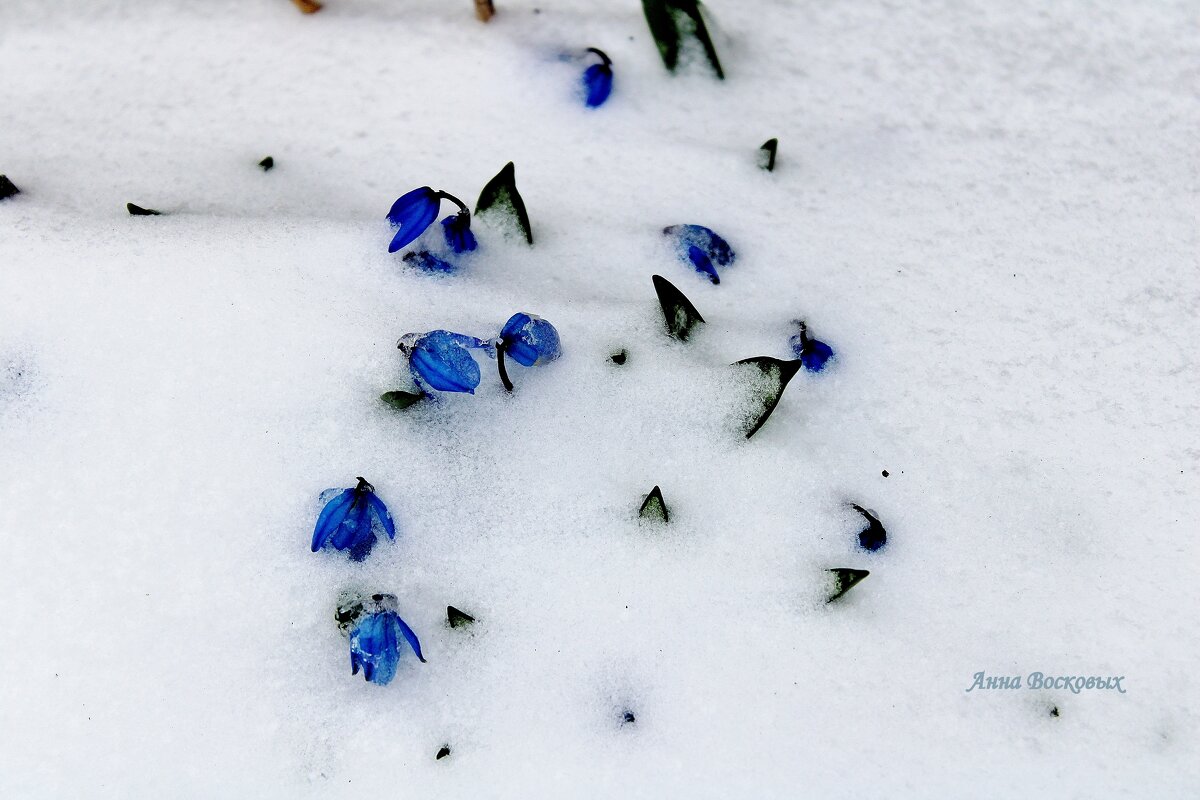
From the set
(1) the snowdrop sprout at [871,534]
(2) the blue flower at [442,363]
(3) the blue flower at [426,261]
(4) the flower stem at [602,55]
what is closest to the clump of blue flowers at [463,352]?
(2) the blue flower at [442,363]

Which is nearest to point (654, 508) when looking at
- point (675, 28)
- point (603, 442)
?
point (603, 442)

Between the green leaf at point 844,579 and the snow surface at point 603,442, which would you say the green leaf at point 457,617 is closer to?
the snow surface at point 603,442

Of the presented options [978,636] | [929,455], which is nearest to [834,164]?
[929,455]

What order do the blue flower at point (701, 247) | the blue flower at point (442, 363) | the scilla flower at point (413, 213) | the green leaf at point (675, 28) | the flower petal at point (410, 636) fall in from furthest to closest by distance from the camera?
the green leaf at point (675, 28) → the blue flower at point (701, 247) → the scilla flower at point (413, 213) → the blue flower at point (442, 363) → the flower petal at point (410, 636)

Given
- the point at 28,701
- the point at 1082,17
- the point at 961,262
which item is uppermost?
the point at 1082,17

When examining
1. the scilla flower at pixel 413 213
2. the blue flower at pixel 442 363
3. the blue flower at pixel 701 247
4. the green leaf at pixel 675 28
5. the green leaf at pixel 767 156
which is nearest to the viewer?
the blue flower at pixel 442 363

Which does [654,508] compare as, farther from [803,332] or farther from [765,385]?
[803,332]

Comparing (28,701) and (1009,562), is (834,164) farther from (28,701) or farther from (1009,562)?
(28,701)
